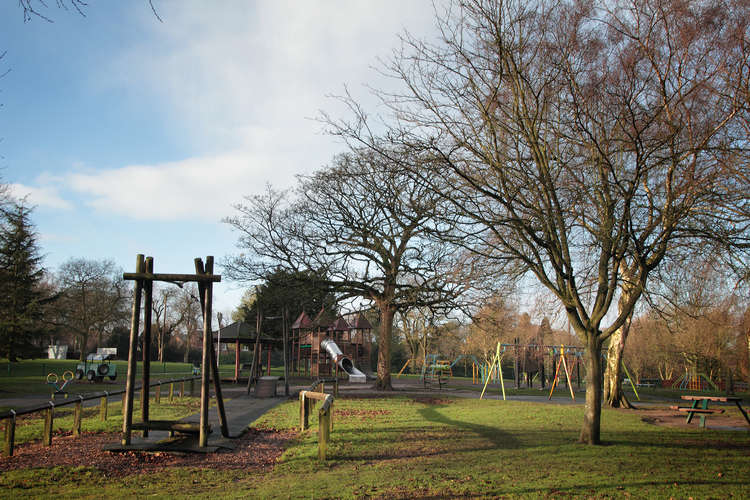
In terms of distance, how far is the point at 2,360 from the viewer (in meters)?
43.2

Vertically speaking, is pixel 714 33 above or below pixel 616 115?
above

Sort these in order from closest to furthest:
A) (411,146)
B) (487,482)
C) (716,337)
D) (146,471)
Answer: (487,482)
(146,471)
(411,146)
(716,337)

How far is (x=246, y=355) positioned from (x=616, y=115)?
8193cm

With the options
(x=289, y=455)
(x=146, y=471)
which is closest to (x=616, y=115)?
(x=289, y=455)

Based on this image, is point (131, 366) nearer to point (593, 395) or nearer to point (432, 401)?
point (593, 395)

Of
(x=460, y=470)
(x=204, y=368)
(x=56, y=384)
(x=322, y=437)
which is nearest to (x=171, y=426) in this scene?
(x=204, y=368)

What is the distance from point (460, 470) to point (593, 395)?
3555mm

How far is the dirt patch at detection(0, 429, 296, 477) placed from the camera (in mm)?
7688

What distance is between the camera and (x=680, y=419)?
14656 mm

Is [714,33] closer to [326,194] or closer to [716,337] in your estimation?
[326,194]

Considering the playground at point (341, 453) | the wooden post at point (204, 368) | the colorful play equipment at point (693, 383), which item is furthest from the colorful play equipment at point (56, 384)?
the colorful play equipment at point (693, 383)

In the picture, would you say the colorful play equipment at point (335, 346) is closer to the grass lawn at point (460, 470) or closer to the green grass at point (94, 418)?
the green grass at point (94, 418)

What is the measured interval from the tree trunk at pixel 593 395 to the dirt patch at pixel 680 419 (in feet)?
15.3

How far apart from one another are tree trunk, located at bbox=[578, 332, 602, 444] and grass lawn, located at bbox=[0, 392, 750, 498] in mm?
309
